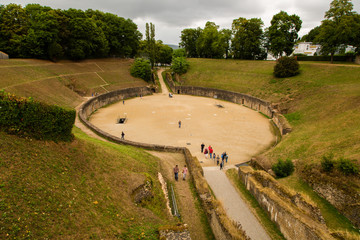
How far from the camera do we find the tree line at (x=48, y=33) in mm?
38750

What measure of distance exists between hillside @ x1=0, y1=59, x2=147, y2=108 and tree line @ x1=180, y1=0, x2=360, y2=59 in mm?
26859

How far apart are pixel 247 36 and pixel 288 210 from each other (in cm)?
5142

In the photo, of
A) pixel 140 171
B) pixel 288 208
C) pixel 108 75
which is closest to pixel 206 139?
pixel 140 171

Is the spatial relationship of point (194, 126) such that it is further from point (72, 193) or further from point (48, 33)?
point (48, 33)

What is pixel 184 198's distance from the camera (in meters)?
11.7

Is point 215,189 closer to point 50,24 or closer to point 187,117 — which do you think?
point 187,117

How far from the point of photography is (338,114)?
2217 centimetres

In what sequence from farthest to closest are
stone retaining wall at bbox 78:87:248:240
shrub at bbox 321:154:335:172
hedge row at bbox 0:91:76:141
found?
shrub at bbox 321:154:335:172, hedge row at bbox 0:91:76:141, stone retaining wall at bbox 78:87:248:240

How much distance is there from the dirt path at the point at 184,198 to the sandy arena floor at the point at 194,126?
3692 mm

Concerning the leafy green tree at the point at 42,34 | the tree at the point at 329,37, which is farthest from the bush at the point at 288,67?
the leafy green tree at the point at 42,34

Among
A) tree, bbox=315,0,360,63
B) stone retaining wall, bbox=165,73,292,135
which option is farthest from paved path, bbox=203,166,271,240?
tree, bbox=315,0,360,63

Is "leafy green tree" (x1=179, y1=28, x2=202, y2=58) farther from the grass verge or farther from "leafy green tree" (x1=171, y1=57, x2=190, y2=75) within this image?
the grass verge

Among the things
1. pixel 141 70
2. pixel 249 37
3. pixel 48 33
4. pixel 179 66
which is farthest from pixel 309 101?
pixel 48 33

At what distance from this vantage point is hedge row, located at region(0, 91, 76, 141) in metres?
8.70
